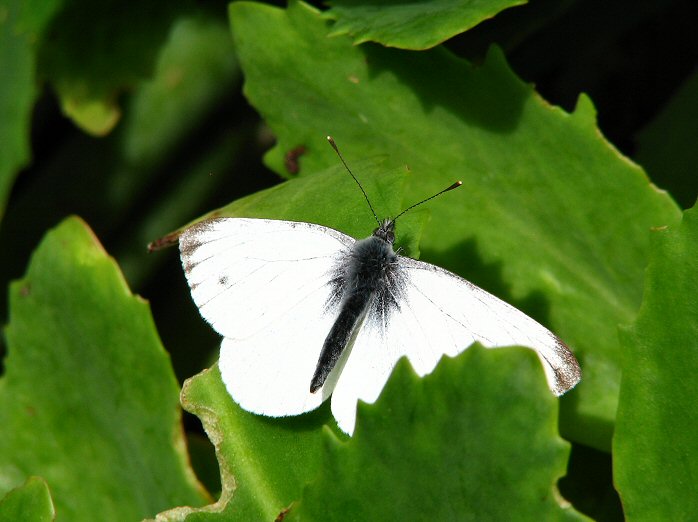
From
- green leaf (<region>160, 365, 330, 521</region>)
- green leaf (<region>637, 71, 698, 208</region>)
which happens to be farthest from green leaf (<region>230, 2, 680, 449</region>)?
green leaf (<region>160, 365, 330, 521</region>)

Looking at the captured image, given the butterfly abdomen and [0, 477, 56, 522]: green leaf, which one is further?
the butterfly abdomen

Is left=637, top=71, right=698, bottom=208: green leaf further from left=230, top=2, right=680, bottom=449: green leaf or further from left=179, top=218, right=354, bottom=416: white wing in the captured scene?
left=179, top=218, right=354, bottom=416: white wing

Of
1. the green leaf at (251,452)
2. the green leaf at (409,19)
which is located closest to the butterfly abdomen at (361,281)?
the green leaf at (251,452)

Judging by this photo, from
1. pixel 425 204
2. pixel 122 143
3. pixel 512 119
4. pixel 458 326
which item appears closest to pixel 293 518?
pixel 458 326

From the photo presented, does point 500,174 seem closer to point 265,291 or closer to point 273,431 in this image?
point 265,291

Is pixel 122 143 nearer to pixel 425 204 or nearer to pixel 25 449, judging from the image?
pixel 25 449

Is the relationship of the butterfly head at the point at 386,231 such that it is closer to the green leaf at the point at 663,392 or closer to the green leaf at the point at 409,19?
the green leaf at the point at 409,19

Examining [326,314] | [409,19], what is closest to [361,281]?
[326,314]
